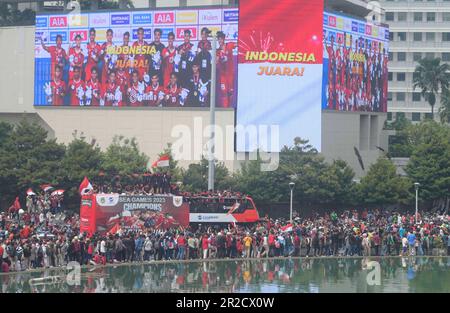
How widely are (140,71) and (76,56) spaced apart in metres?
5.22

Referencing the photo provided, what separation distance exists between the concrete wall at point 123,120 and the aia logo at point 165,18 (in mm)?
6320

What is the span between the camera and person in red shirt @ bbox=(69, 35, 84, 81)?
272ft

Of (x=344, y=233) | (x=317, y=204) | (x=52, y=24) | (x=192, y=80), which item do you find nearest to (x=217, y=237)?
(x=344, y=233)

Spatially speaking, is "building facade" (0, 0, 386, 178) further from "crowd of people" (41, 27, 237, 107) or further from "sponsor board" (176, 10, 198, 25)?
"sponsor board" (176, 10, 198, 25)

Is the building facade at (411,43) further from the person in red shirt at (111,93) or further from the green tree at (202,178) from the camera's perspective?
the green tree at (202,178)

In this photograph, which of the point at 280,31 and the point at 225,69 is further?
the point at 225,69

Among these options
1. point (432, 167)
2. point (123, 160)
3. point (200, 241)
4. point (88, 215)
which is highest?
point (123, 160)

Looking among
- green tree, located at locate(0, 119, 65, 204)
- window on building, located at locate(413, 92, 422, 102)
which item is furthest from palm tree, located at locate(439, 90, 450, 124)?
green tree, located at locate(0, 119, 65, 204)

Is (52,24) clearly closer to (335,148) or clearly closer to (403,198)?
(335,148)

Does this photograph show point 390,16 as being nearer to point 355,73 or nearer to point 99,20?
point 355,73

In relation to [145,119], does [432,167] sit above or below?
below

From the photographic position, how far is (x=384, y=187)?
2734 inches

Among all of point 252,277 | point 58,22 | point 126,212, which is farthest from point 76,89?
point 252,277

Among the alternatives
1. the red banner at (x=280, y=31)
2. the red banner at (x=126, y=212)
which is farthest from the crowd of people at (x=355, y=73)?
the red banner at (x=126, y=212)
